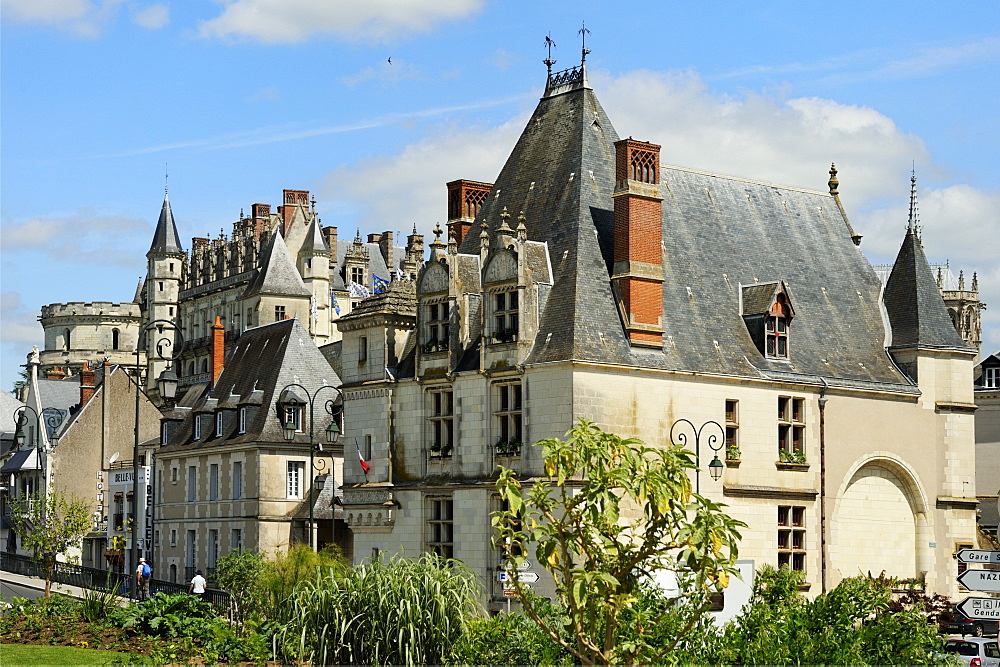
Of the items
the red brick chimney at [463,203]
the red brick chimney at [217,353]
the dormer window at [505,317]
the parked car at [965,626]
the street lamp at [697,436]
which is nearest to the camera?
the parked car at [965,626]

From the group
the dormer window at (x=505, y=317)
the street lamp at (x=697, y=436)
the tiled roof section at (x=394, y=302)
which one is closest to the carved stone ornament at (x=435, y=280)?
the tiled roof section at (x=394, y=302)

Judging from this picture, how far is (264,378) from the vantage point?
54.6m

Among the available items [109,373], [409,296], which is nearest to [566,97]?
[409,296]

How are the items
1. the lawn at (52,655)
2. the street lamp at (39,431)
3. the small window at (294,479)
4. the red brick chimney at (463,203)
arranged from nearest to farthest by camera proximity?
the lawn at (52,655) → the red brick chimney at (463,203) → the small window at (294,479) → the street lamp at (39,431)

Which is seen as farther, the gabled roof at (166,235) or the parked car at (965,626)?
the gabled roof at (166,235)

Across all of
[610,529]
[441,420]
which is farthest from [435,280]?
[610,529]

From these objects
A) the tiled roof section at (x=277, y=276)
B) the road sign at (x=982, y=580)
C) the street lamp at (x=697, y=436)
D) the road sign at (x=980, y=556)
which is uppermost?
the tiled roof section at (x=277, y=276)

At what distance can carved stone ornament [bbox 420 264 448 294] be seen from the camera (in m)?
38.0

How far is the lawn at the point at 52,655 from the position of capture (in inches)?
897

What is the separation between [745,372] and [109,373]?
38.6 meters

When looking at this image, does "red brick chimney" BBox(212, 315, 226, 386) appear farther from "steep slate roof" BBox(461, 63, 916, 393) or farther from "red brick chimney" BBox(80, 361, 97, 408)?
"steep slate roof" BBox(461, 63, 916, 393)

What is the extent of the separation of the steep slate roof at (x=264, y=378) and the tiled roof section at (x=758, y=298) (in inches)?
734

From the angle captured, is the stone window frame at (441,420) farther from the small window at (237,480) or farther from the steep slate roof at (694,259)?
the small window at (237,480)

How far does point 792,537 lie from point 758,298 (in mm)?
6626
